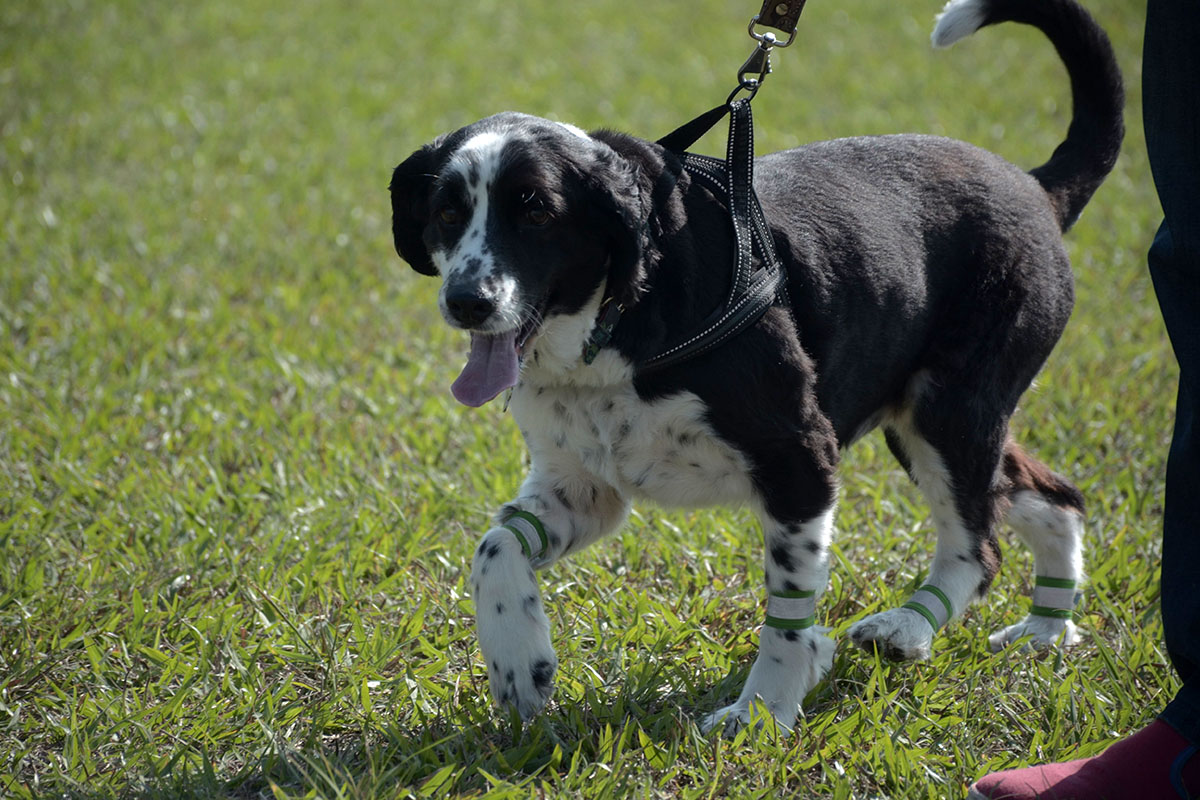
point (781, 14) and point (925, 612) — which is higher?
point (781, 14)

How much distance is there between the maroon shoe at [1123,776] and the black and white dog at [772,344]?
1.81ft

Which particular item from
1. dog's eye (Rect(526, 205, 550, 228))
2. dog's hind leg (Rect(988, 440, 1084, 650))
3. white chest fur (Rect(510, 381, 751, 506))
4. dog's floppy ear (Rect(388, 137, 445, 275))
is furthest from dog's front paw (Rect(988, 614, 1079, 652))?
dog's floppy ear (Rect(388, 137, 445, 275))

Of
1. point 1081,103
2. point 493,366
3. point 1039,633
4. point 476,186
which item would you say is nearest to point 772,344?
point 493,366

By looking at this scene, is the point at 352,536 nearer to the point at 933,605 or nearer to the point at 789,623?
the point at 789,623

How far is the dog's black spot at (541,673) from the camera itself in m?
2.78

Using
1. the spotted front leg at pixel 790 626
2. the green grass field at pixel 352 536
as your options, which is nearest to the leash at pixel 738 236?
the spotted front leg at pixel 790 626

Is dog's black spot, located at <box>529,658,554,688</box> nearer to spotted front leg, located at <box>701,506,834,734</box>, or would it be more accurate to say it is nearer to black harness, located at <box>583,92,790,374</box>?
spotted front leg, located at <box>701,506,834,734</box>

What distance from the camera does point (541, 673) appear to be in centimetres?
279

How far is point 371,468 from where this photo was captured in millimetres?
4328

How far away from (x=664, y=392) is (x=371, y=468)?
72.2 inches

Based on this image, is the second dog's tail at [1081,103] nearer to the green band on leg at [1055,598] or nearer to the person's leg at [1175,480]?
the person's leg at [1175,480]

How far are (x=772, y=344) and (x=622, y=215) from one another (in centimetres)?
44

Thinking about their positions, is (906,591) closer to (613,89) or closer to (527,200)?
(527,200)

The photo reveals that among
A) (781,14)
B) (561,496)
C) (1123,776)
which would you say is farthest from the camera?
(561,496)
